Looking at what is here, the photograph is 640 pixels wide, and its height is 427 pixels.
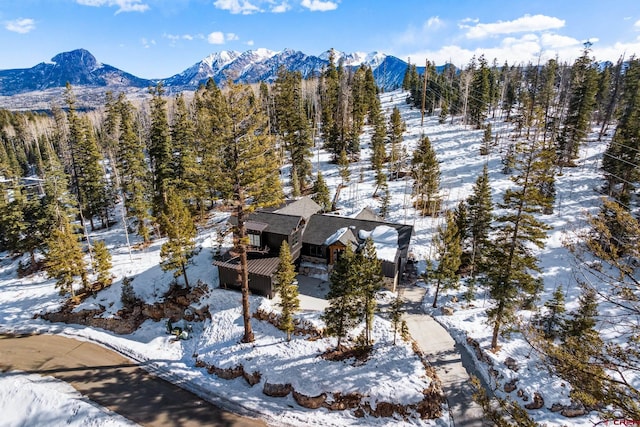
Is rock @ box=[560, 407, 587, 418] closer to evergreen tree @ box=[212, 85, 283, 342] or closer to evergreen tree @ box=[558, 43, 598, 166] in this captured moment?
evergreen tree @ box=[212, 85, 283, 342]

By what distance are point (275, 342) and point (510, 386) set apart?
14648 mm

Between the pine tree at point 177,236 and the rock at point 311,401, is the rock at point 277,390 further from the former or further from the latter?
the pine tree at point 177,236

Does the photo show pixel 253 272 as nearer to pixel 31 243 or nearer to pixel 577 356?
pixel 577 356

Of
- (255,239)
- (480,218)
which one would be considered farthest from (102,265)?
(480,218)

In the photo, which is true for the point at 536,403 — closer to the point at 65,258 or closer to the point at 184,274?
the point at 184,274

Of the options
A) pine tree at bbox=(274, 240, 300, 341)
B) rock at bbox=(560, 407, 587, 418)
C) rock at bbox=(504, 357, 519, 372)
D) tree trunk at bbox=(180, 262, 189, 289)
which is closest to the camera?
rock at bbox=(560, 407, 587, 418)

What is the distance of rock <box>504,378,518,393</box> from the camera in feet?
59.1

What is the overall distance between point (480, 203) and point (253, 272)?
21456 millimetres

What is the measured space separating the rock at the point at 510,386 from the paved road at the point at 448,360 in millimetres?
1815

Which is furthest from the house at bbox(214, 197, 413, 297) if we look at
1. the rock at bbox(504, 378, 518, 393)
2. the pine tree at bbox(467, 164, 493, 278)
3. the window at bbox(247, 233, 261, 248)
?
the rock at bbox(504, 378, 518, 393)

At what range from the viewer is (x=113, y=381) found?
19594 millimetres

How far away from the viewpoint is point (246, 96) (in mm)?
17312

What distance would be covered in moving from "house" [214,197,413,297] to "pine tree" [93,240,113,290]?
11.0 meters

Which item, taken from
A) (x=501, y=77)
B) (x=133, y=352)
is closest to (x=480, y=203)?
(x=133, y=352)
